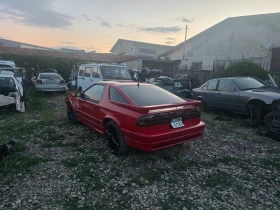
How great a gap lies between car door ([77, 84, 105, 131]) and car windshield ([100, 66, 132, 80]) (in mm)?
Result: 3955

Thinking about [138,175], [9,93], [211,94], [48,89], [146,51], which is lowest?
[138,175]

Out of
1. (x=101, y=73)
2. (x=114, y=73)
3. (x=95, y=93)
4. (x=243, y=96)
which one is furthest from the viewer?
(x=114, y=73)

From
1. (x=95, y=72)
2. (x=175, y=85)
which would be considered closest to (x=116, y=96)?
(x=95, y=72)

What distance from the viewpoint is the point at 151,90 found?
4520 mm

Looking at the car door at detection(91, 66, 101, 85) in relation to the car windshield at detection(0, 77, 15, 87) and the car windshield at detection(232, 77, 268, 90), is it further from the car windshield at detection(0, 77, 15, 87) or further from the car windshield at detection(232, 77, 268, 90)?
the car windshield at detection(232, 77, 268, 90)

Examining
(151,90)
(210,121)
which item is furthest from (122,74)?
(151,90)

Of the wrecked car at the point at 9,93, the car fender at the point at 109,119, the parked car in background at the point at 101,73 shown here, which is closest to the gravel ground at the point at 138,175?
the car fender at the point at 109,119

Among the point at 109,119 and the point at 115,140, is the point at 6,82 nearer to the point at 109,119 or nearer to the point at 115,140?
the point at 109,119

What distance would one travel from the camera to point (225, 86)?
24.3ft

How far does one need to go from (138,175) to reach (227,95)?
5200 mm

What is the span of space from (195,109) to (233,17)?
1729 centimetres

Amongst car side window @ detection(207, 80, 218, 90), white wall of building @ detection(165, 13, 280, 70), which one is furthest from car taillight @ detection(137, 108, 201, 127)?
white wall of building @ detection(165, 13, 280, 70)

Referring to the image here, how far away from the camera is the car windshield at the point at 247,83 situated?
22.6 feet

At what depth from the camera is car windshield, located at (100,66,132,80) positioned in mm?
9211
